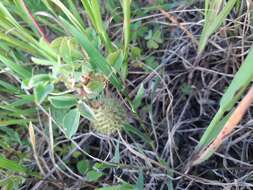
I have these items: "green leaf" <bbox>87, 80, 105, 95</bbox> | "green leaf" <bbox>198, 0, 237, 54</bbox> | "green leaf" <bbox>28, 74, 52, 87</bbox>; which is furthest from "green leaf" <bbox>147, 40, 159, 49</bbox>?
"green leaf" <bbox>28, 74, 52, 87</bbox>

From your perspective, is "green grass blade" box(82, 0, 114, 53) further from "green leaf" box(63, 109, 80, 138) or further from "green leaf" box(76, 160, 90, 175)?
"green leaf" box(76, 160, 90, 175)

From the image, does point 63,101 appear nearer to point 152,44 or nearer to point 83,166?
point 83,166

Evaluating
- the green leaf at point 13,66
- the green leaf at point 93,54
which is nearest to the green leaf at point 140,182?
the green leaf at point 93,54

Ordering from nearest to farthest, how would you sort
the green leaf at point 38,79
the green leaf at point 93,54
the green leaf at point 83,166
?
the green leaf at point 38,79
the green leaf at point 93,54
the green leaf at point 83,166

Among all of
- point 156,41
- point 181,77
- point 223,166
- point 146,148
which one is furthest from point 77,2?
point 223,166

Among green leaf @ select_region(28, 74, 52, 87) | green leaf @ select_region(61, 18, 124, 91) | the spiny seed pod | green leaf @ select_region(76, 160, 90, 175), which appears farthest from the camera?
green leaf @ select_region(76, 160, 90, 175)

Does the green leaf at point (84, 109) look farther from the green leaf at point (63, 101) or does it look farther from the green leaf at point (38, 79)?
the green leaf at point (38, 79)

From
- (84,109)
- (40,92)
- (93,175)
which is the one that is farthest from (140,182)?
(40,92)

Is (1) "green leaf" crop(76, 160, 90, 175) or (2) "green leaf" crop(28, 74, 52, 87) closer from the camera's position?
(2) "green leaf" crop(28, 74, 52, 87)
